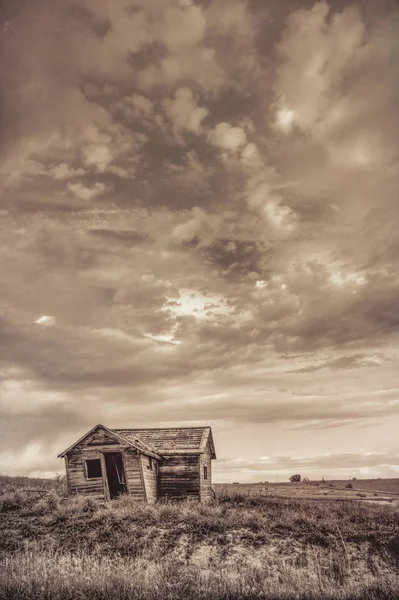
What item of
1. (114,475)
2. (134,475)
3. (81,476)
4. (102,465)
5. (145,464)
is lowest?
(114,475)

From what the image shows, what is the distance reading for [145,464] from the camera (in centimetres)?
2502

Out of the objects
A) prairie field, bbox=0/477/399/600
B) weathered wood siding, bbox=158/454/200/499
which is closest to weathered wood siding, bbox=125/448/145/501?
prairie field, bbox=0/477/399/600

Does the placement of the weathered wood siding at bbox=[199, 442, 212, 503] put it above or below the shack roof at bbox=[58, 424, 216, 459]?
below

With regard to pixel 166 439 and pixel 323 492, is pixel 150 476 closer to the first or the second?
pixel 166 439

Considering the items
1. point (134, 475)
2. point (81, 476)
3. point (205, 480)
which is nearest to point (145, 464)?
point (134, 475)

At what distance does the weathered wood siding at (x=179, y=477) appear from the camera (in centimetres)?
2634

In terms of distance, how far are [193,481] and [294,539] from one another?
33.8 feet

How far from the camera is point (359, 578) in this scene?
497 inches

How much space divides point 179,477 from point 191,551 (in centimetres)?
1083

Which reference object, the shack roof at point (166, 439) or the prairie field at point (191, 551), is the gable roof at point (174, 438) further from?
the prairie field at point (191, 551)

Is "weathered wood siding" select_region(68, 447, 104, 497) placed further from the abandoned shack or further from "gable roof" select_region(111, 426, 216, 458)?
"gable roof" select_region(111, 426, 216, 458)

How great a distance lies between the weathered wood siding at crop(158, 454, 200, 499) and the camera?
26336 millimetres

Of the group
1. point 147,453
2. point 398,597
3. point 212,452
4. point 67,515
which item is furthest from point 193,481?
point 398,597

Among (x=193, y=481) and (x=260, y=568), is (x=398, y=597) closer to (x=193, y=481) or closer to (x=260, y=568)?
(x=260, y=568)
